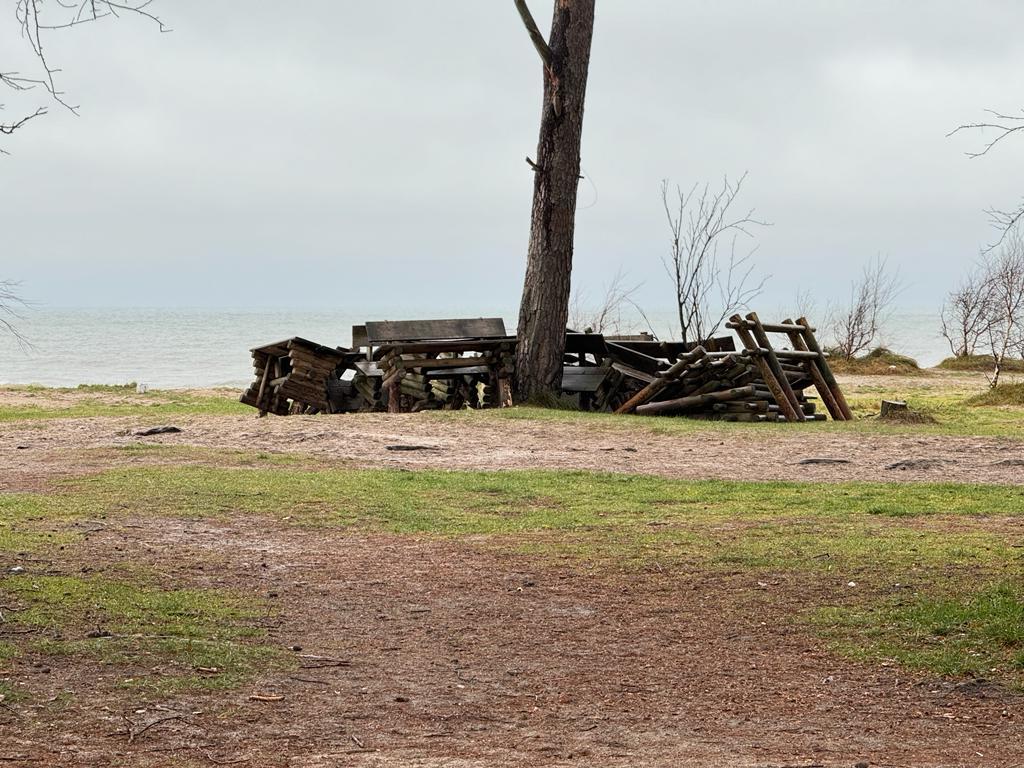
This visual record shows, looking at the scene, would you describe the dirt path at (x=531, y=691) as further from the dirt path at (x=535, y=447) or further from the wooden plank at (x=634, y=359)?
the wooden plank at (x=634, y=359)

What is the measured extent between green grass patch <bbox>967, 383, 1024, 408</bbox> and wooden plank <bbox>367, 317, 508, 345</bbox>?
384 inches

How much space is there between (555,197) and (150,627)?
15.0 m

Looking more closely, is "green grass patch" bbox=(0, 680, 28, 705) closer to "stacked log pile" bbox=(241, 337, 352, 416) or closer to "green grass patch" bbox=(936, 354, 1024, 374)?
"stacked log pile" bbox=(241, 337, 352, 416)

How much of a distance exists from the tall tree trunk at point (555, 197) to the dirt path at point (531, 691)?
12.6m

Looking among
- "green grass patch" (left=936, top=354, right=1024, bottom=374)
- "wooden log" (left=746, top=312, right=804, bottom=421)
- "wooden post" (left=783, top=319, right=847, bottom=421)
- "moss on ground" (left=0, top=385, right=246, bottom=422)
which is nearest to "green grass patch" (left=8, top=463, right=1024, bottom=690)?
"wooden log" (left=746, top=312, right=804, bottom=421)

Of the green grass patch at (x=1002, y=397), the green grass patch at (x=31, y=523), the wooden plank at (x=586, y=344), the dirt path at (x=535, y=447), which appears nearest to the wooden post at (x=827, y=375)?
the dirt path at (x=535, y=447)

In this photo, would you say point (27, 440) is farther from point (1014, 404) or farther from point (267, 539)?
point (1014, 404)

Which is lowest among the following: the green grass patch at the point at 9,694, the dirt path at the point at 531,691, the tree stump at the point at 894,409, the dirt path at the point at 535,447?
the dirt path at the point at 531,691

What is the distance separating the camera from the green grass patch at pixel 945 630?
6.21 m

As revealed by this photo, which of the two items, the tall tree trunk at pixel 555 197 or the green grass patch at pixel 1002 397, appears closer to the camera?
the tall tree trunk at pixel 555 197

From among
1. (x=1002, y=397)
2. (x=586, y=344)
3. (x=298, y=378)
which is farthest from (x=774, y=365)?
(x=298, y=378)

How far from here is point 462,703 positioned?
18.4ft

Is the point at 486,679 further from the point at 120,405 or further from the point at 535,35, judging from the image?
the point at 120,405

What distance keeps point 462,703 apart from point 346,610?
183 centimetres
